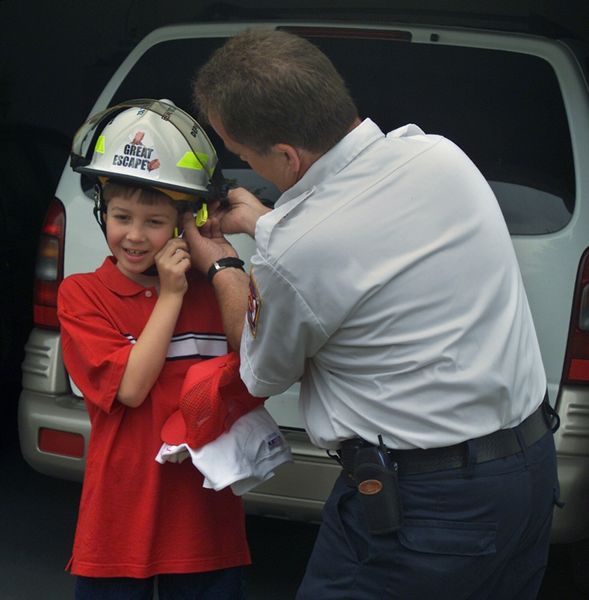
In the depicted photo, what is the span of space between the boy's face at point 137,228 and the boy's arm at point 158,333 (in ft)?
0.15

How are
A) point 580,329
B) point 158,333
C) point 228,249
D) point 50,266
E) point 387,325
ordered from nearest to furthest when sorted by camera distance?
point 387,325
point 158,333
point 228,249
point 580,329
point 50,266

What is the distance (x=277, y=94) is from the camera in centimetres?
209

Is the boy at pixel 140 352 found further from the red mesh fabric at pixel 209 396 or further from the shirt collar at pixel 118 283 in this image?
the red mesh fabric at pixel 209 396

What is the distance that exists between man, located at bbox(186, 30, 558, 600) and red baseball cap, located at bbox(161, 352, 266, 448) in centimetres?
Answer: 18

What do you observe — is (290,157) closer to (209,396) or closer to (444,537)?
(209,396)

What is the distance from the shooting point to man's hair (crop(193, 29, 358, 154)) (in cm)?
210

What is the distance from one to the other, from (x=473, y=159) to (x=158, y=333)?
1490 mm

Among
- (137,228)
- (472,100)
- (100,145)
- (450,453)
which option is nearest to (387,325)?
(450,453)

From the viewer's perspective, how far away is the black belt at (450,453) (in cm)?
215

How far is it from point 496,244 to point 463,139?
149 centimetres

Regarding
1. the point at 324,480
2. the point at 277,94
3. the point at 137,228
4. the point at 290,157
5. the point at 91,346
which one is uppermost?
the point at 277,94

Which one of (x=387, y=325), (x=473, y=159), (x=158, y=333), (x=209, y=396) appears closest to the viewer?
A: (x=387, y=325)

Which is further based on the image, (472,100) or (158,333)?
(472,100)

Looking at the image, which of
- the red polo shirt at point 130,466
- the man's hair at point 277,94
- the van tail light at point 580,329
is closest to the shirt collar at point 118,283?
the red polo shirt at point 130,466
